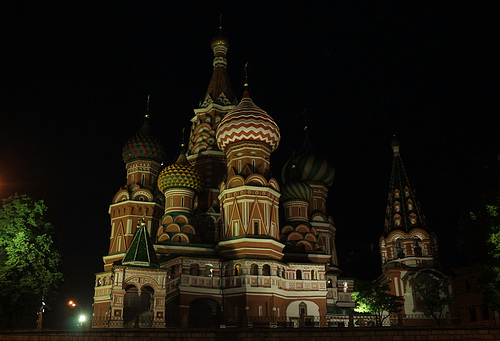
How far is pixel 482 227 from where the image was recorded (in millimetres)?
23406

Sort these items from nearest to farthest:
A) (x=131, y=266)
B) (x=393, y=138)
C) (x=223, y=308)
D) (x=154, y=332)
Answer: (x=154, y=332)
(x=131, y=266)
(x=223, y=308)
(x=393, y=138)

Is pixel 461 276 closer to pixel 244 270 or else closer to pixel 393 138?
pixel 393 138

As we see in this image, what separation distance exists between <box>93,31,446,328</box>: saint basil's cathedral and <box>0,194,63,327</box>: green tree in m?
2.96

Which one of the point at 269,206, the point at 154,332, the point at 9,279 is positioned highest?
the point at 269,206

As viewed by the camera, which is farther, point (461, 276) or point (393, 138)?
point (393, 138)

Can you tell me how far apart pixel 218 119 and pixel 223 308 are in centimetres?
1753

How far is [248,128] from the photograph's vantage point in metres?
33.7

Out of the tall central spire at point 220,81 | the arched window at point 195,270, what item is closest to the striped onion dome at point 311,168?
the tall central spire at point 220,81

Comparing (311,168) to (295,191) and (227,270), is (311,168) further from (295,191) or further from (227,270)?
(227,270)

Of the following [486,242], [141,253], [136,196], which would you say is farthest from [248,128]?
[486,242]

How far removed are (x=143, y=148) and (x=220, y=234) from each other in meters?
10.1

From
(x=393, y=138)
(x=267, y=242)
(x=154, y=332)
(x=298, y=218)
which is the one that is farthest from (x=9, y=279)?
(x=393, y=138)

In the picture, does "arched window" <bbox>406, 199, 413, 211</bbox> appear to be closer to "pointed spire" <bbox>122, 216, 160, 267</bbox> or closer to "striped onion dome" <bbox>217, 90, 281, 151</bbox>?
"striped onion dome" <bbox>217, 90, 281, 151</bbox>

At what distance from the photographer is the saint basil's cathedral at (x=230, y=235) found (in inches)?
1040
